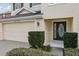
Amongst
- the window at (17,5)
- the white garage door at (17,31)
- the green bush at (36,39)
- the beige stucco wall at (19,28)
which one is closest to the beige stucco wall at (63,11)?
the beige stucco wall at (19,28)

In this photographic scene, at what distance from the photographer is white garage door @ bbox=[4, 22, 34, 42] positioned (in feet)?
63.9

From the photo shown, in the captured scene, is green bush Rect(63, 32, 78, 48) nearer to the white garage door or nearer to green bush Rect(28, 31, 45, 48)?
green bush Rect(28, 31, 45, 48)

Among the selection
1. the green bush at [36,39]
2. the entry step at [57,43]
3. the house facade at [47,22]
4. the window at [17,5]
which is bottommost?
the entry step at [57,43]

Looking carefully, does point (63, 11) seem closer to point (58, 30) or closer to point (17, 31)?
point (58, 30)

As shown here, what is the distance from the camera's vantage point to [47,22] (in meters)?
17.3

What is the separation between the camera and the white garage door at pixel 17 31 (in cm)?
1947

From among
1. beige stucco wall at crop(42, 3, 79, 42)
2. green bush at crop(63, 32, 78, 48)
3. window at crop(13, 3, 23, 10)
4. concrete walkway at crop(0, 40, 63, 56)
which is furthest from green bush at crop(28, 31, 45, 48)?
window at crop(13, 3, 23, 10)

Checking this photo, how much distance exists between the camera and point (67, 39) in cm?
1223

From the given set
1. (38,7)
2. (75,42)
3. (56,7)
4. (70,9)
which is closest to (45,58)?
(75,42)

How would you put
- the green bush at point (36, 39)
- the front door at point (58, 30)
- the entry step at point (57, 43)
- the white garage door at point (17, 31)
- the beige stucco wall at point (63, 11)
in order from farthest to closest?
the white garage door at point (17, 31) < the front door at point (58, 30) < the entry step at point (57, 43) < the beige stucco wall at point (63, 11) < the green bush at point (36, 39)

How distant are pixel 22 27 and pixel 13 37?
2.00m

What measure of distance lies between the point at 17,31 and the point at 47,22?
197 inches

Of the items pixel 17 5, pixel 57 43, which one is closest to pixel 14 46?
pixel 57 43

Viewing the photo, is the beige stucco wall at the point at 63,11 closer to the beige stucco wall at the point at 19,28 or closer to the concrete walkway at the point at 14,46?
the beige stucco wall at the point at 19,28
